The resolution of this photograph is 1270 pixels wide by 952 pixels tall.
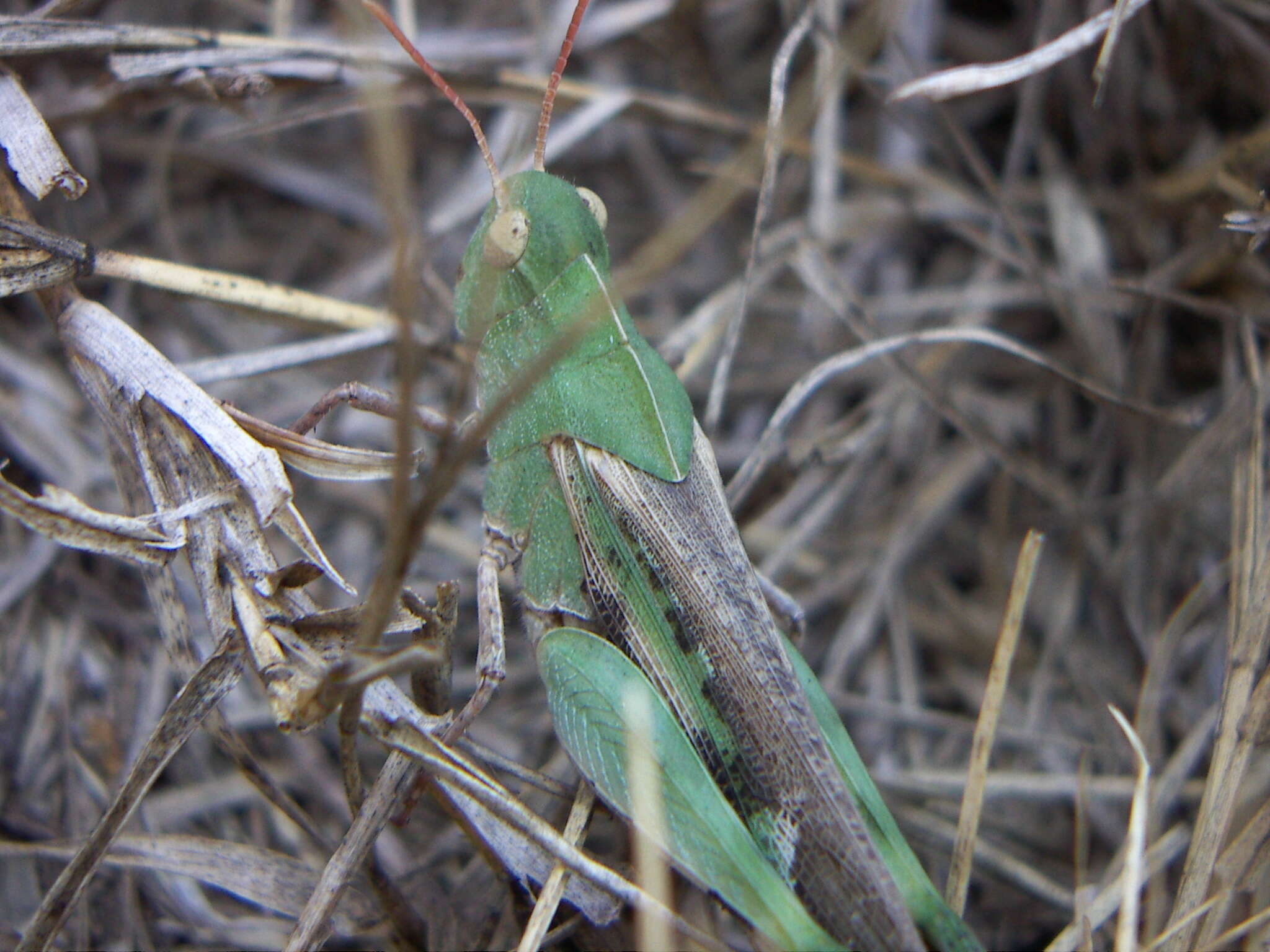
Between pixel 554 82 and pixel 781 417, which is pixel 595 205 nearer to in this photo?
pixel 554 82

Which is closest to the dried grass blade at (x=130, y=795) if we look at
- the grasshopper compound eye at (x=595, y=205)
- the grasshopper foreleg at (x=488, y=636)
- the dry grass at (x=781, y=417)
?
the dry grass at (x=781, y=417)

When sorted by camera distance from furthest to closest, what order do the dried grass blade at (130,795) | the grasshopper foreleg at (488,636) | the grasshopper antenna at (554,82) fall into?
the grasshopper antenna at (554,82) → the grasshopper foreleg at (488,636) → the dried grass blade at (130,795)

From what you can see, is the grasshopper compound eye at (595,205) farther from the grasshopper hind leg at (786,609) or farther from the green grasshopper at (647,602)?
the grasshopper hind leg at (786,609)

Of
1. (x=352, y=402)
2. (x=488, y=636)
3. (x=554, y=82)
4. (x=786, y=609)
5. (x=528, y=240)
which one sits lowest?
(x=786, y=609)

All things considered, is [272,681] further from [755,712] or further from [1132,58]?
[1132,58]

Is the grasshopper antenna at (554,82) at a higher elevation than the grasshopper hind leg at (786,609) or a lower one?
higher

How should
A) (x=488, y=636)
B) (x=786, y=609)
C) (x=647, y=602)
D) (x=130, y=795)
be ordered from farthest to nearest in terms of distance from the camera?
(x=786, y=609) < (x=488, y=636) < (x=647, y=602) < (x=130, y=795)

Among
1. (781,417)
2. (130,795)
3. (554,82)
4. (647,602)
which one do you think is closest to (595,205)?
(554,82)
